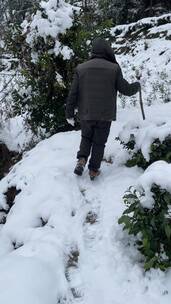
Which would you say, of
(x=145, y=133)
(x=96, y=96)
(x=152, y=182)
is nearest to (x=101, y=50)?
(x=96, y=96)

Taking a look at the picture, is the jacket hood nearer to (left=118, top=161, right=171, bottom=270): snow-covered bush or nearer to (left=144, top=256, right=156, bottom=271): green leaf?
(left=118, top=161, right=171, bottom=270): snow-covered bush

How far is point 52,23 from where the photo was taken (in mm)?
8117

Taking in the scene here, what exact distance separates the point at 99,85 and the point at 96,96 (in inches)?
5.9

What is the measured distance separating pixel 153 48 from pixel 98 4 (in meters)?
7.03

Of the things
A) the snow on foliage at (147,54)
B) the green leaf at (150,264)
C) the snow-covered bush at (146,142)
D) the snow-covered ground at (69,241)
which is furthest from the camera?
the snow on foliage at (147,54)

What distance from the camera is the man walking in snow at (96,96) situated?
6.33 metres

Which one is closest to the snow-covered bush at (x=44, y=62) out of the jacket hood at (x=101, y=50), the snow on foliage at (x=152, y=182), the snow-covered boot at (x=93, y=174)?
the jacket hood at (x=101, y=50)

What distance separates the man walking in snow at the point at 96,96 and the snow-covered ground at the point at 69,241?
377 mm

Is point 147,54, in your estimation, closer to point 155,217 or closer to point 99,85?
point 99,85

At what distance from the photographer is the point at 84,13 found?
8711 millimetres

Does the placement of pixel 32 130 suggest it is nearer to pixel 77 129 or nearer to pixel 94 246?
pixel 77 129

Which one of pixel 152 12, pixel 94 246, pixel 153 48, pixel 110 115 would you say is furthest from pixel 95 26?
pixel 152 12

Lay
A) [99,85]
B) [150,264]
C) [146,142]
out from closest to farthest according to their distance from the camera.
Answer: [150,264] < [146,142] < [99,85]

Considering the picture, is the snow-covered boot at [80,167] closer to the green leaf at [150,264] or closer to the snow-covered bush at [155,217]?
the snow-covered bush at [155,217]
